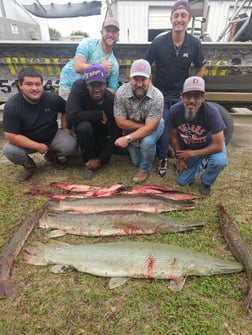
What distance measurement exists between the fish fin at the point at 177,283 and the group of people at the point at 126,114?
1653mm

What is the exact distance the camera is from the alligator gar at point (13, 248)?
2389 mm

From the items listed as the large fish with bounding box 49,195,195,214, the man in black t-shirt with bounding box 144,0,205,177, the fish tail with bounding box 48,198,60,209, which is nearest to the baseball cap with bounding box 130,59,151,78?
the man in black t-shirt with bounding box 144,0,205,177

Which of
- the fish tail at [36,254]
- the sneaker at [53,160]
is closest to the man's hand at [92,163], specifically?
the sneaker at [53,160]

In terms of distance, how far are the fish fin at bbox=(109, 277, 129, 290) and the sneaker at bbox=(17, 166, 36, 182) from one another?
244 centimetres

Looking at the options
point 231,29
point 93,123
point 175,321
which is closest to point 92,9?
point 231,29

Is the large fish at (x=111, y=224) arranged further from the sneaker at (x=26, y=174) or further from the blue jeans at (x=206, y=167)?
the sneaker at (x=26, y=174)

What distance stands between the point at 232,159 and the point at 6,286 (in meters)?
4.26

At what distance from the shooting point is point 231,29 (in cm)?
638

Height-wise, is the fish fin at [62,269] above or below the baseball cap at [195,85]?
below

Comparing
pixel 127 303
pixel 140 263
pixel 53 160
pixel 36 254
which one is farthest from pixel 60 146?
pixel 127 303

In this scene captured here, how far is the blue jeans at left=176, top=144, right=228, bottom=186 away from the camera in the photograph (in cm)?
358

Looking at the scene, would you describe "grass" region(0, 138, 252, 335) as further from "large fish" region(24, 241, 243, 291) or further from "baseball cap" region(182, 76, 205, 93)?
"baseball cap" region(182, 76, 205, 93)

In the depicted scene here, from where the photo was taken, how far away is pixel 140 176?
4266 mm

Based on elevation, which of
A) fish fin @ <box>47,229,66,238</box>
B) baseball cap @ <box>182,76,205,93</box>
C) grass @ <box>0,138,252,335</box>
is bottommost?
grass @ <box>0,138,252,335</box>
